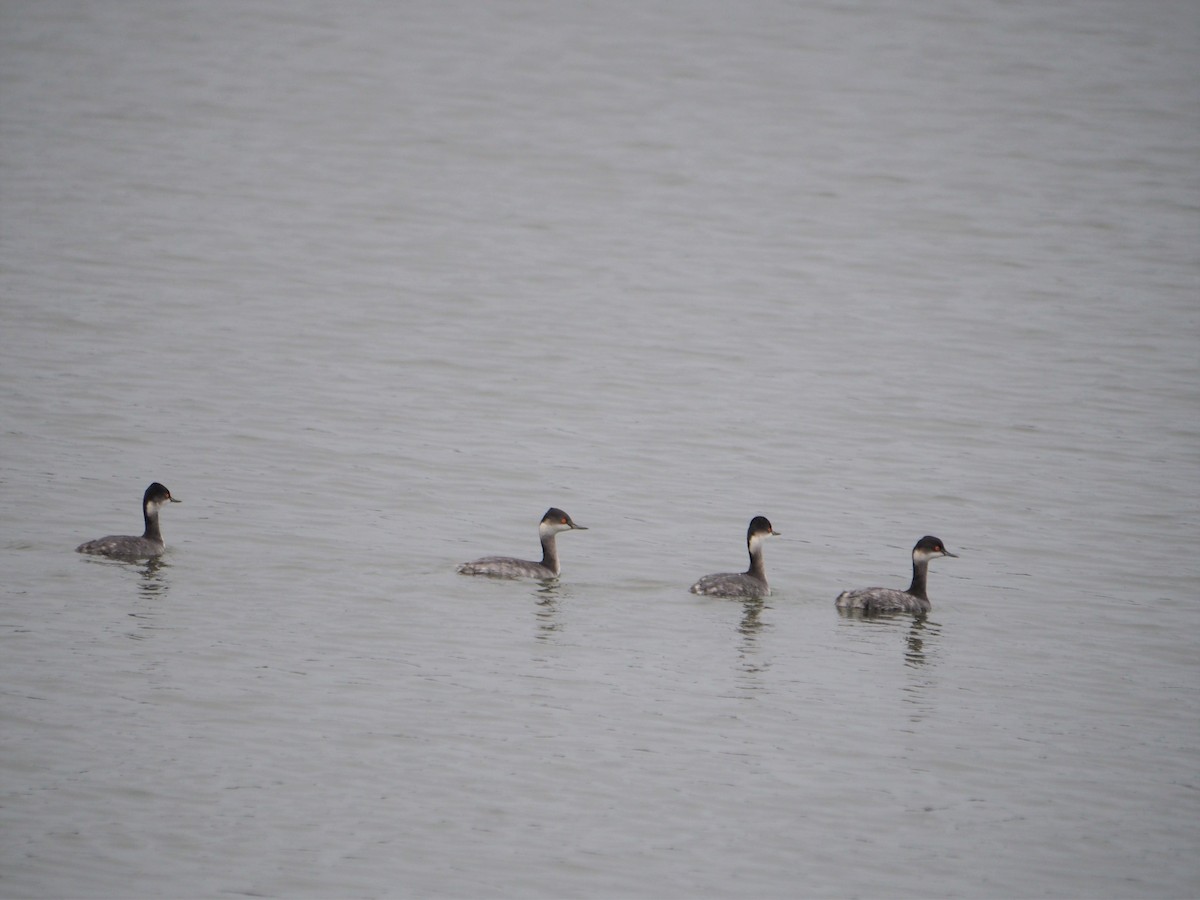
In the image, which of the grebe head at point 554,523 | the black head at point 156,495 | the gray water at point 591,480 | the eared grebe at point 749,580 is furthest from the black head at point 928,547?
the black head at point 156,495

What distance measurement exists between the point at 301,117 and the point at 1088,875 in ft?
146

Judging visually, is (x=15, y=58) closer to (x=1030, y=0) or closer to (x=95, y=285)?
(x=95, y=285)

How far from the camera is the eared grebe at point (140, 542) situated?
14.8 m

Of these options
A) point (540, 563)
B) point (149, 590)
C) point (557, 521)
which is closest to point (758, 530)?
point (557, 521)

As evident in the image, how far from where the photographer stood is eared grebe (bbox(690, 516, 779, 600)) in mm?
15266

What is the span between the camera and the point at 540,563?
1581 cm

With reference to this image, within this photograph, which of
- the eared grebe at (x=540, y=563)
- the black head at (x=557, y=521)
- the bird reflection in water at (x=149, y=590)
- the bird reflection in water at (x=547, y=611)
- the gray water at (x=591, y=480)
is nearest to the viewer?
the gray water at (x=591, y=480)

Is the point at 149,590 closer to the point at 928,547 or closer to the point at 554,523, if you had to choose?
the point at 554,523

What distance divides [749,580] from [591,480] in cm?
539

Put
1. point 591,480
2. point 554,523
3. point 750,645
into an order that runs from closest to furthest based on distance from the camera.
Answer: point 750,645 → point 554,523 → point 591,480

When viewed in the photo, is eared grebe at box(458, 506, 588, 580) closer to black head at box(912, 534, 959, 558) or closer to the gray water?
the gray water

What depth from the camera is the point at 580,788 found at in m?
10.6

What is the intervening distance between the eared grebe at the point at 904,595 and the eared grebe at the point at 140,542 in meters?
6.70

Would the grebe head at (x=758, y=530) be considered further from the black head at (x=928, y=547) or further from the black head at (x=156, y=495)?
the black head at (x=156, y=495)
